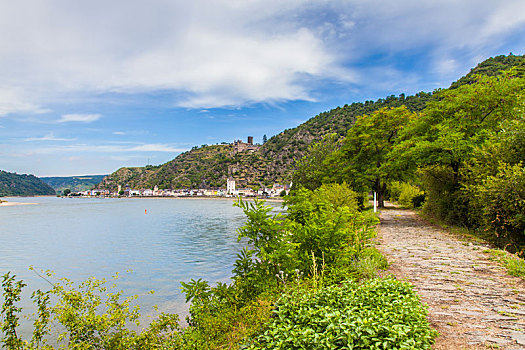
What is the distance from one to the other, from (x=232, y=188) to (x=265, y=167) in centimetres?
1830

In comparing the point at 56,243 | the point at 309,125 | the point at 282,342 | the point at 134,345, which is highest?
the point at 309,125

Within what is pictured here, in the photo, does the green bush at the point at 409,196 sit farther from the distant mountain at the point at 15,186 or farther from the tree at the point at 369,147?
the distant mountain at the point at 15,186

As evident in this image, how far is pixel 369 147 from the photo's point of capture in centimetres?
2191

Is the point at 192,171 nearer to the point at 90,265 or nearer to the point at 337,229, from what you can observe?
the point at 90,265

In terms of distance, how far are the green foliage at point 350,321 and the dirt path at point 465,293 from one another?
448 mm

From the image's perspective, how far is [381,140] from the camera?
22656mm

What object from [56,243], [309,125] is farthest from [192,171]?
[56,243]

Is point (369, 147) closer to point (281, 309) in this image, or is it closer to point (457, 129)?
point (457, 129)

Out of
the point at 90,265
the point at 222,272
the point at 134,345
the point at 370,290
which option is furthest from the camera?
the point at 90,265

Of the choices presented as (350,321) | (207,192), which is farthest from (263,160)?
(350,321)

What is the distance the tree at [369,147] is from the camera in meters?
22.0

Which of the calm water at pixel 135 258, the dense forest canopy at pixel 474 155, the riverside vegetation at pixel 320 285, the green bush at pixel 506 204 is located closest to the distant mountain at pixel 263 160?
the dense forest canopy at pixel 474 155

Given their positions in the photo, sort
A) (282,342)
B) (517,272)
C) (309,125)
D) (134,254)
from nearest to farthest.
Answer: (282,342) → (517,272) → (134,254) → (309,125)

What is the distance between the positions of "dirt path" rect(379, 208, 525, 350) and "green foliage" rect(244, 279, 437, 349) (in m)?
0.45
